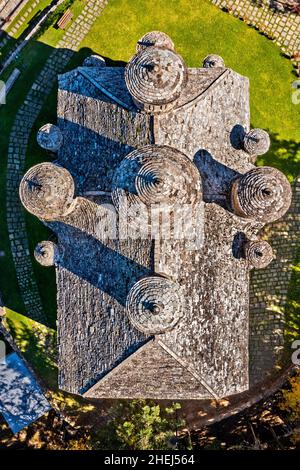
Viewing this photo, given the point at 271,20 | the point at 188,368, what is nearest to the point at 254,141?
the point at 271,20

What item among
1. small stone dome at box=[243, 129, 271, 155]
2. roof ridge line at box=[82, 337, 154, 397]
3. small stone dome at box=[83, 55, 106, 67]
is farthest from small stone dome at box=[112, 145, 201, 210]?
small stone dome at box=[83, 55, 106, 67]

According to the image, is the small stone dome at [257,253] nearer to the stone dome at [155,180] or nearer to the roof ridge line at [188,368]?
the stone dome at [155,180]

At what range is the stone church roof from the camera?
23828 millimetres

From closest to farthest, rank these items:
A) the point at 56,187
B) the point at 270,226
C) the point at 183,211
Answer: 1. the point at 183,211
2. the point at 56,187
3. the point at 270,226

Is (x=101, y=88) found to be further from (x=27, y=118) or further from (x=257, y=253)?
(x=257, y=253)

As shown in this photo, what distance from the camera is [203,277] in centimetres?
2645

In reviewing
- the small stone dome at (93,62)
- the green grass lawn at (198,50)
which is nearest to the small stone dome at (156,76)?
the small stone dome at (93,62)

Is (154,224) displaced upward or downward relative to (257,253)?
upward

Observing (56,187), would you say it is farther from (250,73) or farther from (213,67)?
(250,73)

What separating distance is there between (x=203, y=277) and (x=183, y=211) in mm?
5731

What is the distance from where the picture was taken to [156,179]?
786 inches

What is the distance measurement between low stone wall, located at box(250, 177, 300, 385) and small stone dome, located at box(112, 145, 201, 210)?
1473 centimetres

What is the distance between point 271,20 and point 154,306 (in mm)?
25581

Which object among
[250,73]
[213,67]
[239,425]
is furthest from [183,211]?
[239,425]
